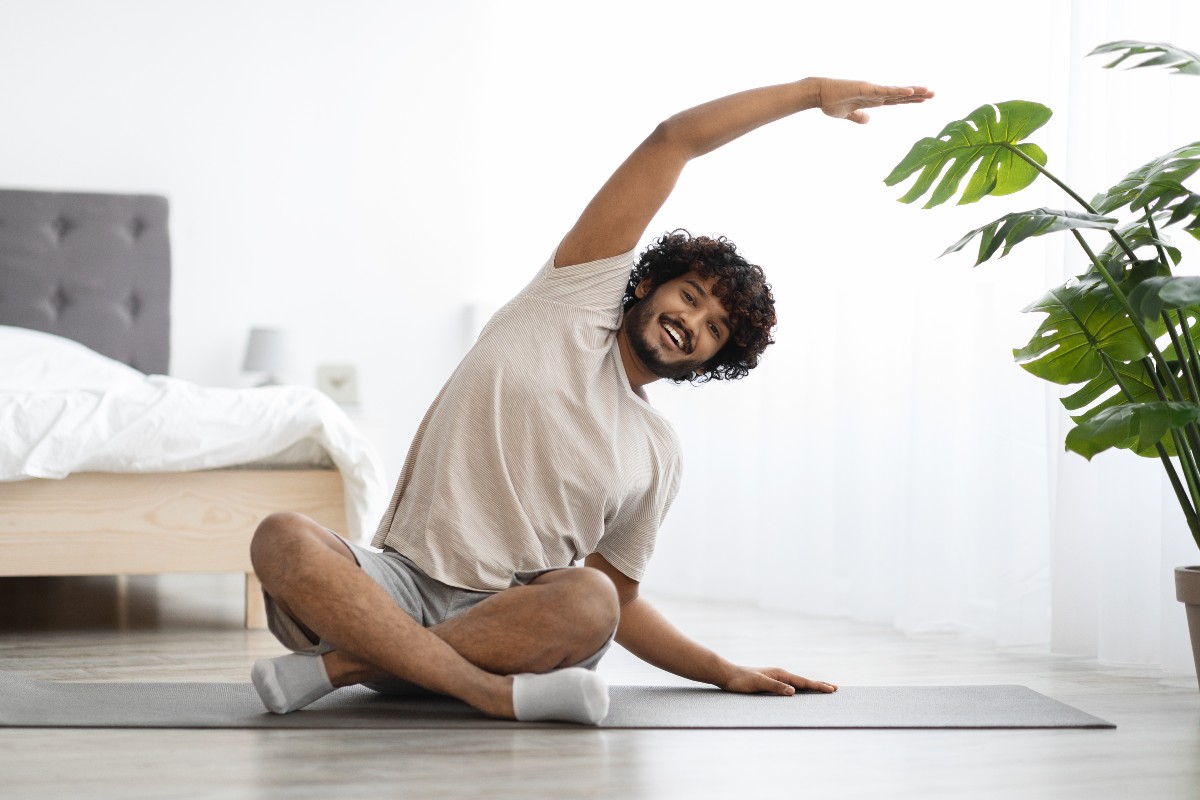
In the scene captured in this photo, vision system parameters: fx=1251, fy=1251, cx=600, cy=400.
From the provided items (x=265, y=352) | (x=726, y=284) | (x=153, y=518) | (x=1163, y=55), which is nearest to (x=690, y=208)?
(x=265, y=352)

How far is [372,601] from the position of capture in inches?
63.4

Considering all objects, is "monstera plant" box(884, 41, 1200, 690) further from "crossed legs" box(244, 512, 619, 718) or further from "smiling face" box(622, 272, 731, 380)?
"crossed legs" box(244, 512, 619, 718)

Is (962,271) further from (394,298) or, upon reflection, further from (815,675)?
(394,298)

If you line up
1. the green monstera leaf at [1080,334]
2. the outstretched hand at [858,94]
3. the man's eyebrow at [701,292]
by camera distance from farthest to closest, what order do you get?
the green monstera leaf at [1080,334]
the man's eyebrow at [701,292]
the outstretched hand at [858,94]

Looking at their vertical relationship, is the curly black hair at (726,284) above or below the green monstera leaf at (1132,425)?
above

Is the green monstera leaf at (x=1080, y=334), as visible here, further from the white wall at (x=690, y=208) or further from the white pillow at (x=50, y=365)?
the white pillow at (x=50, y=365)

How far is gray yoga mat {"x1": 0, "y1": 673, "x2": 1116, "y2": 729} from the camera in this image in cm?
167

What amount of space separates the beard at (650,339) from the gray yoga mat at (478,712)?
1.63ft

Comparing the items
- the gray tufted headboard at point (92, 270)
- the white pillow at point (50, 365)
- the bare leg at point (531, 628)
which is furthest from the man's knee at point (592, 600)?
the gray tufted headboard at point (92, 270)

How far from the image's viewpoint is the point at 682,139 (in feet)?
5.89

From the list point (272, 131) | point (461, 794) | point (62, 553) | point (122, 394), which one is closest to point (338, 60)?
point (272, 131)

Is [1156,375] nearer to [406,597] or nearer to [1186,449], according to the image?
[1186,449]

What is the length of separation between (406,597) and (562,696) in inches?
10.1

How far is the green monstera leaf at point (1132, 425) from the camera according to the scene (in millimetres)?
1794
